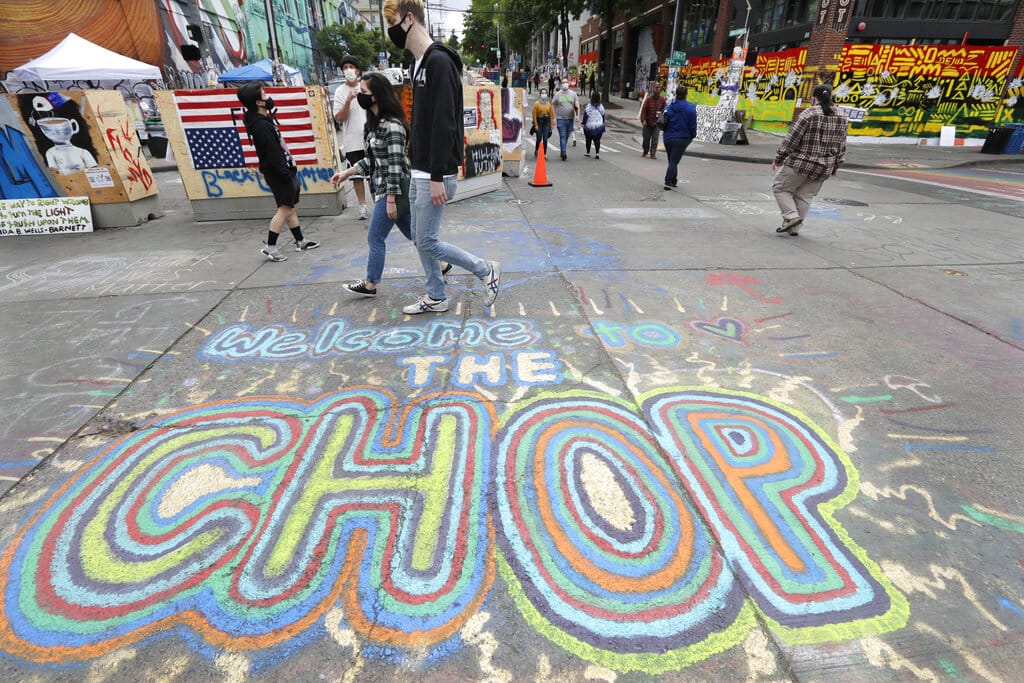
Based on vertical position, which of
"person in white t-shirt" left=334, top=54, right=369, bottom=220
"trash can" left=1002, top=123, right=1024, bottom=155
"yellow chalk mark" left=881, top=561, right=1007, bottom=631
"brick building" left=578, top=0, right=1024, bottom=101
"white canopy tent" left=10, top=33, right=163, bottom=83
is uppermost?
"brick building" left=578, top=0, right=1024, bottom=101

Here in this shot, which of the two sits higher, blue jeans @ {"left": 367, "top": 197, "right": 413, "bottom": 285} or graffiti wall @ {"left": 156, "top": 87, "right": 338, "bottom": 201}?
graffiti wall @ {"left": 156, "top": 87, "right": 338, "bottom": 201}

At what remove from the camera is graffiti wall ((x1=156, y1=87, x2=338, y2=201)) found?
6.89 m

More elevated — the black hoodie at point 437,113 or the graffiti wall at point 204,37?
the graffiti wall at point 204,37

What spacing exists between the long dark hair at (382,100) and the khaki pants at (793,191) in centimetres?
500

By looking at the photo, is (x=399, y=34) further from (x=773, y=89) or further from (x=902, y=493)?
(x=773, y=89)

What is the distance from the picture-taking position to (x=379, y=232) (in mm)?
4059

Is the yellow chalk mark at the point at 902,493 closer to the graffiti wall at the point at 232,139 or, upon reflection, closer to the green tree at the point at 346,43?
the graffiti wall at the point at 232,139

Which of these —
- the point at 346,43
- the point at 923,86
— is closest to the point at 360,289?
the point at 923,86

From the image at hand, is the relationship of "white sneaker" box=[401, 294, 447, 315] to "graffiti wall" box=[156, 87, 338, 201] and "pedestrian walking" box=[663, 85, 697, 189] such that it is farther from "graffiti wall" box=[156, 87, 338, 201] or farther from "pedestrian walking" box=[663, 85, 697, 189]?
"pedestrian walking" box=[663, 85, 697, 189]

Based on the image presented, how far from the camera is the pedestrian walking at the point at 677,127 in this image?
927 cm

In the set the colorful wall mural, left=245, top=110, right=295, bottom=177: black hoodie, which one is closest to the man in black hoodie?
left=245, top=110, right=295, bottom=177: black hoodie

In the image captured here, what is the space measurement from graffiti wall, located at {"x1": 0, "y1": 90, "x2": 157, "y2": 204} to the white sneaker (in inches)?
226

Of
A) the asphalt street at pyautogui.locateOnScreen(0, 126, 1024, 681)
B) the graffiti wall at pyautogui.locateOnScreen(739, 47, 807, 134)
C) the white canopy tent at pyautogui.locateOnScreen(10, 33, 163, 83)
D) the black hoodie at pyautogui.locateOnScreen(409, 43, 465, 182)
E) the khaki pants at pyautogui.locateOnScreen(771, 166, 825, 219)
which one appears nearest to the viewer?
the asphalt street at pyautogui.locateOnScreen(0, 126, 1024, 681)

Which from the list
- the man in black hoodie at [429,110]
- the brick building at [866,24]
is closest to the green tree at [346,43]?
the brick building at [866,24]
